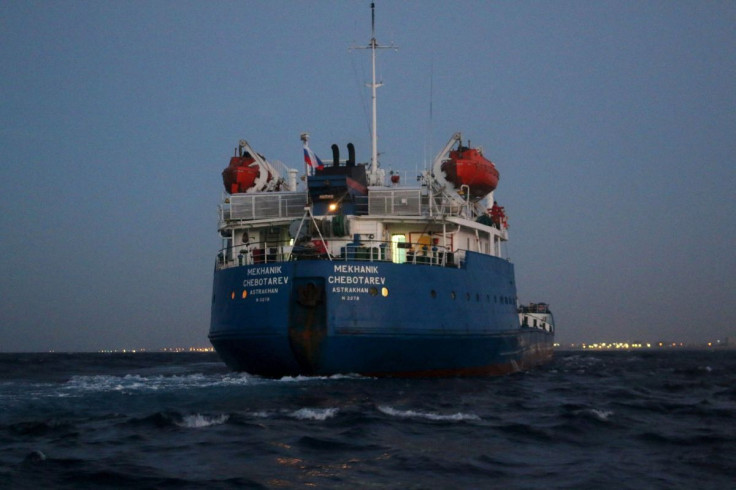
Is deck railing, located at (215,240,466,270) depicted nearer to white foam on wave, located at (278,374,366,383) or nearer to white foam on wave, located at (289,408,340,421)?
white foam on wave, located at (278,374,366,383)

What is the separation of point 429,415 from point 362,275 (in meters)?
8.54

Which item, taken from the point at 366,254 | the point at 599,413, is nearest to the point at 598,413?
the point at 599,413

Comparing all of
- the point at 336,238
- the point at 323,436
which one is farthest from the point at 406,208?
the point at 323,436

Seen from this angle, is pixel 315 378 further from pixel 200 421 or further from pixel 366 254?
pixel 200 421

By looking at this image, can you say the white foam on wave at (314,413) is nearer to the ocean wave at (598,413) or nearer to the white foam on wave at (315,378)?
the ocean wave at (598,413)

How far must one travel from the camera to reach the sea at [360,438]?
10781 mm

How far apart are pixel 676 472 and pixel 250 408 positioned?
31.7ft

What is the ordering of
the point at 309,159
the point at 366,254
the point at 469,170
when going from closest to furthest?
1. the point at 366,254
2. the point at 309,159
3. the point at 469,170

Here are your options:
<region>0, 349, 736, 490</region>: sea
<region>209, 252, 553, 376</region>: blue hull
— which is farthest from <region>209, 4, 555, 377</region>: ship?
<region>0, 349, 736, 490</region>: sea

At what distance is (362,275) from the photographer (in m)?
24.9

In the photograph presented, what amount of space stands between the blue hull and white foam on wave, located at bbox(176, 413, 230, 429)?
27.2 feet

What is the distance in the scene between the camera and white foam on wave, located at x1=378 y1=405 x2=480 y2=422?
54.3 feet

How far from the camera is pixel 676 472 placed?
11.4 m

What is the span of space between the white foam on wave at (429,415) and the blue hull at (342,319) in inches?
276
